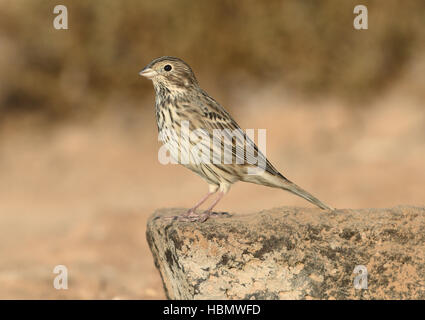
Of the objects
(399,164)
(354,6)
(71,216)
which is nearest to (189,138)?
(71,216)

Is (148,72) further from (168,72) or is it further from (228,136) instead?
(228,136)

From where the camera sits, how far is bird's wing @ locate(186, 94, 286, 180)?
5.65 meters

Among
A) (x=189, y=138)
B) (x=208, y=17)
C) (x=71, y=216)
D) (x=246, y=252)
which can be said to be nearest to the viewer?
(x=246, y=252)

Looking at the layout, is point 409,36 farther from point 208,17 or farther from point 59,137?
point 59,137

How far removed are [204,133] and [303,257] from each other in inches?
55.4

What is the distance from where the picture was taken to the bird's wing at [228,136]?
18.5 feet

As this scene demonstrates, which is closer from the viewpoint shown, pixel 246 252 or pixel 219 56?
pixel 246 252

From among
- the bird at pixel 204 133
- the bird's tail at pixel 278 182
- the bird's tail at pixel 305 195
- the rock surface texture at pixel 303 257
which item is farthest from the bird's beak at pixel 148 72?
the bird's tail at pixel 305 195

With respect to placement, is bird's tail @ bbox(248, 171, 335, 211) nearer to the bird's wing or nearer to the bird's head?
the bird's wing

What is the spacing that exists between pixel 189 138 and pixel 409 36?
38.1 feet

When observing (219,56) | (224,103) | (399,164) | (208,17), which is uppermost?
(208,17)

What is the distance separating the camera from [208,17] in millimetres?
15195

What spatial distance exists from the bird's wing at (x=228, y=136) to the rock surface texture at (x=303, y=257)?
24.5 inches

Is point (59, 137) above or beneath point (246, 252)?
above
